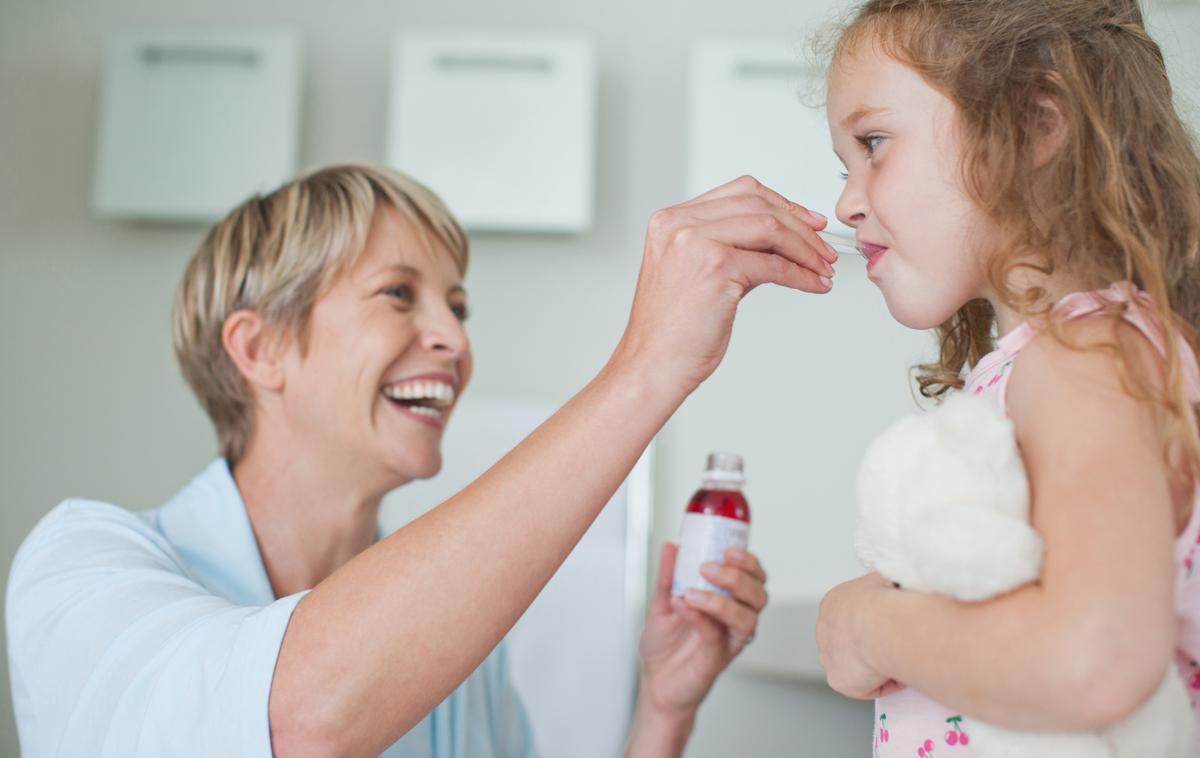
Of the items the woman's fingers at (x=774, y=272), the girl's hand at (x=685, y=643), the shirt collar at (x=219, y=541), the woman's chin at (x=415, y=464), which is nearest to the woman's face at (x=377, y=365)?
the woman's chin at (x=415, y=464)

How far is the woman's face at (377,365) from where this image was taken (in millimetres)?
1198

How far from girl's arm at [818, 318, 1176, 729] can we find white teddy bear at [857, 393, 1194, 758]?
0.6 inches

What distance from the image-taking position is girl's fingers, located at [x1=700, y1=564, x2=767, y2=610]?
1029mm

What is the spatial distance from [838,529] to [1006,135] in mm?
1092

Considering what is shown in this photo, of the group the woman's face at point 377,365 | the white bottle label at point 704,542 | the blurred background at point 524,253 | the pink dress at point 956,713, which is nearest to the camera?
the pink dress at point 956,713

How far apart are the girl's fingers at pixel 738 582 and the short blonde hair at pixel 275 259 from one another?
0.54 m

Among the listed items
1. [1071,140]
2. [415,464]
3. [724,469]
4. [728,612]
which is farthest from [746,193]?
[415,464]

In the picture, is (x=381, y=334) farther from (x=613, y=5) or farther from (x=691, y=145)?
(x=613, y=5)

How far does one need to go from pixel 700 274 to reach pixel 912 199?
6.2 inches

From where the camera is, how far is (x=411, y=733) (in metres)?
1.16

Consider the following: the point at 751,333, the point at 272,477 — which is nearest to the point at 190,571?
the point at 272,477

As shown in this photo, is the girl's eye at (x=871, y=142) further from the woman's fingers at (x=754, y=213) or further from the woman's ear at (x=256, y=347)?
the woman's ear at (x=256, y=347)

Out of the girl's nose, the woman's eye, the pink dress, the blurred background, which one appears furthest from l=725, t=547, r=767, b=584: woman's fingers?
the blurred background

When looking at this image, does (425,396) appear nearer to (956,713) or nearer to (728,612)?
(728,612)
